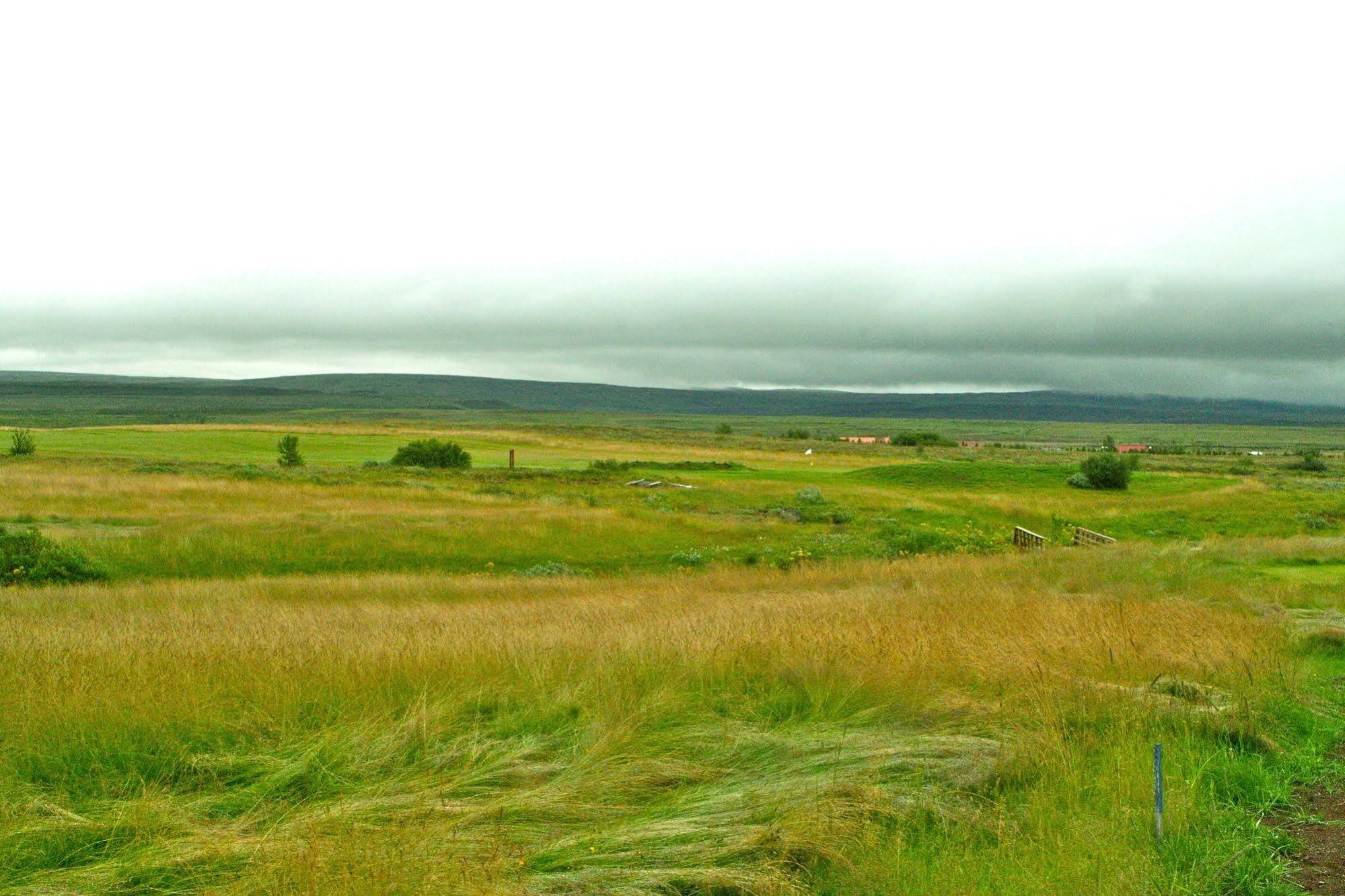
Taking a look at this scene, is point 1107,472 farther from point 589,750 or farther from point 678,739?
point 589,750

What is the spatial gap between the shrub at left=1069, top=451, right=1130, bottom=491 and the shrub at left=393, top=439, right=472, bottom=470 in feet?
101

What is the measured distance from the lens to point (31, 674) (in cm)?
715

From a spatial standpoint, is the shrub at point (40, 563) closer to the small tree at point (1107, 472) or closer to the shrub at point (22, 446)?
the small tree at point (1107, 472)

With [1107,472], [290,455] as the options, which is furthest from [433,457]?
[1107,472]

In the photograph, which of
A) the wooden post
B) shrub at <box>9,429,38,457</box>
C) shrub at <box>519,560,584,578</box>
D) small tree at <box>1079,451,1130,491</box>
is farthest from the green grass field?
shrub at <box>9,429,38,457</box>

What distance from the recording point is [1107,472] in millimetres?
44812

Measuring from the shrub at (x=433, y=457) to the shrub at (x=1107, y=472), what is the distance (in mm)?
30767

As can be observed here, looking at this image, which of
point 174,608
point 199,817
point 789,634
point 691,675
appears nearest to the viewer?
point 199,817

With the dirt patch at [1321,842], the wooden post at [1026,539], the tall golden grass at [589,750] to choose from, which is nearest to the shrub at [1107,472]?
the wooden post at [1026,539]

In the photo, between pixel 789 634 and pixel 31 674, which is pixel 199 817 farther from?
pixel 789 634

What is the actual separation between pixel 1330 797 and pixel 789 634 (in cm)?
452

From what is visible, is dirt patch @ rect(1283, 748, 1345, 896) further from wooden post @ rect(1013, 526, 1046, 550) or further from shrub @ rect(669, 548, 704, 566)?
wooden post @ rect(1013, 526, 1046, 550)

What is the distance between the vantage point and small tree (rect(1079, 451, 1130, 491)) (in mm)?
44688

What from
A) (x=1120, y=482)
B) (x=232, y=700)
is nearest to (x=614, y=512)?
(x=1120, y=482)
